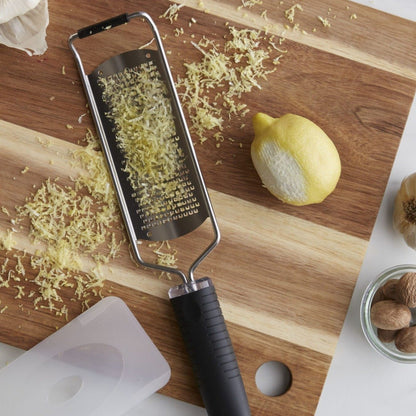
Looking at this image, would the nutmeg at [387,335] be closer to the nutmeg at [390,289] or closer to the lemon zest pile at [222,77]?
the nutmeg at [390,289]

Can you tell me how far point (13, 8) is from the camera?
86cm

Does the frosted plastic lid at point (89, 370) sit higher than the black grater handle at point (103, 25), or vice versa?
the black grater handle at point (103, 25)

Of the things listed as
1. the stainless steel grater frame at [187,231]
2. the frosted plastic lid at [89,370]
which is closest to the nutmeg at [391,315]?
the stainless steel grater frame at [187,231]

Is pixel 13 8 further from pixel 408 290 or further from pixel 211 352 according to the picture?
pixel 408 290

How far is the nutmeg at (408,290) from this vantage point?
0.87 m

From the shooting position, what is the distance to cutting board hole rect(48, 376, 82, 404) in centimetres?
89

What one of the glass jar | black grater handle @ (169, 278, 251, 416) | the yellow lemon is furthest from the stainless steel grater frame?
the glass jar

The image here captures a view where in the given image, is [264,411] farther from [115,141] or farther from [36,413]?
[115,141]

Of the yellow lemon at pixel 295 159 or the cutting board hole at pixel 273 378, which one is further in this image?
the cutting board hole at pixel 273 378

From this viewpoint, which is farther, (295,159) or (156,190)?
(156,190)

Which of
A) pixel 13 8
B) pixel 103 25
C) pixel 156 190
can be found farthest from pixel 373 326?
pixel 13 8

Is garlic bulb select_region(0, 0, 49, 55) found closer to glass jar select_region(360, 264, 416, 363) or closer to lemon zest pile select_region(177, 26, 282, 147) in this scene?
lemon zest pile select_region(177, 26, 282, 147)

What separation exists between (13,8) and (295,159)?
51 centimetres

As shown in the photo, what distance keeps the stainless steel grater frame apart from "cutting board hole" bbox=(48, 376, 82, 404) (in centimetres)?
20
